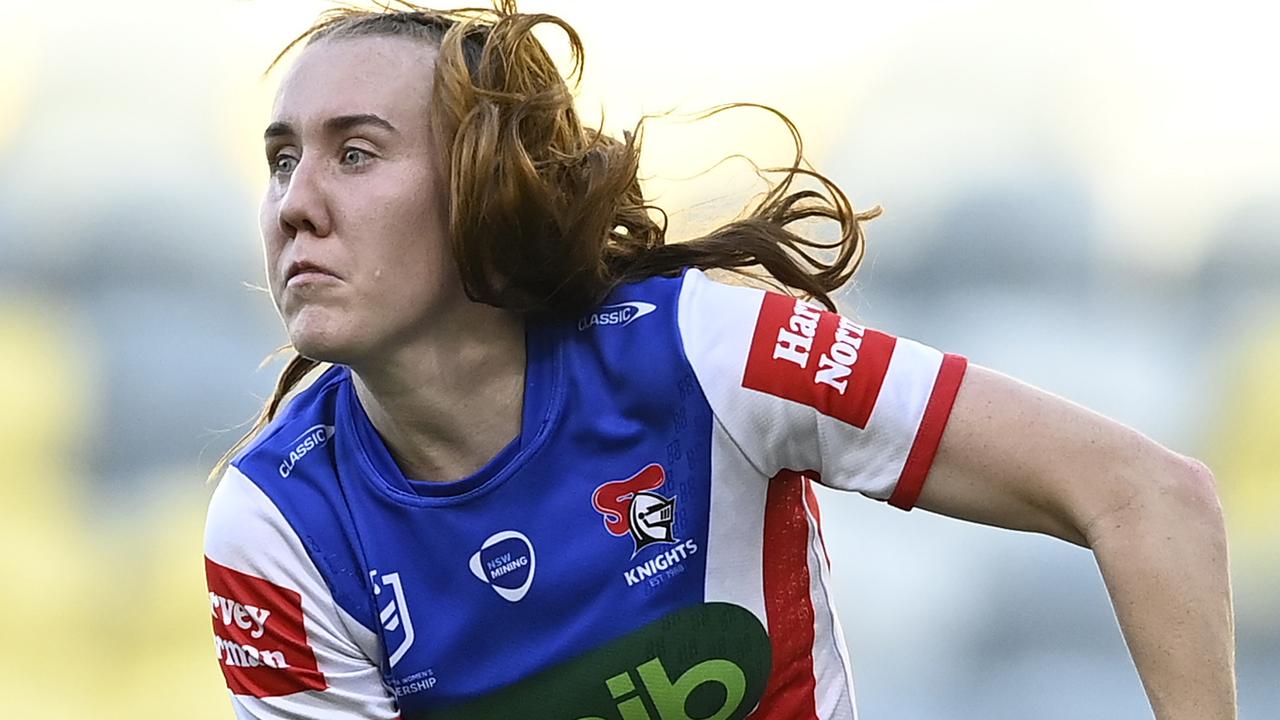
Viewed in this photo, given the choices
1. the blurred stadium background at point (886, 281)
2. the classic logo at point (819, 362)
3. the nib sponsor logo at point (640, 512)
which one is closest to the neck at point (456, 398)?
the nib sponsor logo at point (640, 512)

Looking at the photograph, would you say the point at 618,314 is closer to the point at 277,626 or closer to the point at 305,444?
the point at 305,444

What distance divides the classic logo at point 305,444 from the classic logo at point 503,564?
0.18m

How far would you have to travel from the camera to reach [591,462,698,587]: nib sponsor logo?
4.58 ft

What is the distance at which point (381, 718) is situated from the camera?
1439 millimetres

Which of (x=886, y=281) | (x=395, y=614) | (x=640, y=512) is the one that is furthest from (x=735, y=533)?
(x=886, y=281)

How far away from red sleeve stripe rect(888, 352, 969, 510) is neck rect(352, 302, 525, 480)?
1.13 feet

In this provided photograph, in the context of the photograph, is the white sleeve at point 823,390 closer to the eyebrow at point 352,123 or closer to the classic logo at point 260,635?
the eyebrow at point 352,123

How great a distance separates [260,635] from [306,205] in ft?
1.29

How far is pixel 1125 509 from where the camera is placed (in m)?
1.24

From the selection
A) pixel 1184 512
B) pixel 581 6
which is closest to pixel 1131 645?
pixel 1184 512

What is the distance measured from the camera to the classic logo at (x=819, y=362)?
51.4 inches

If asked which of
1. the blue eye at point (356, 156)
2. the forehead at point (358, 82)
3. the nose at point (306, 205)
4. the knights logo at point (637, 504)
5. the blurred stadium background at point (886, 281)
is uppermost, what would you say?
the forehead at point (358, 82)

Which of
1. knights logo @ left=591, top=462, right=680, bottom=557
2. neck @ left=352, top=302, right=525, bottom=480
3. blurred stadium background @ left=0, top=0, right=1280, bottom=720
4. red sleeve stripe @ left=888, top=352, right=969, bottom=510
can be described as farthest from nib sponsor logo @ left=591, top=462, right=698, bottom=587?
blurred stadium background @ left=0, top=0, right=1280, bottom=720

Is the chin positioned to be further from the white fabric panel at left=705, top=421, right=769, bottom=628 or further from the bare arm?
the bare arm
